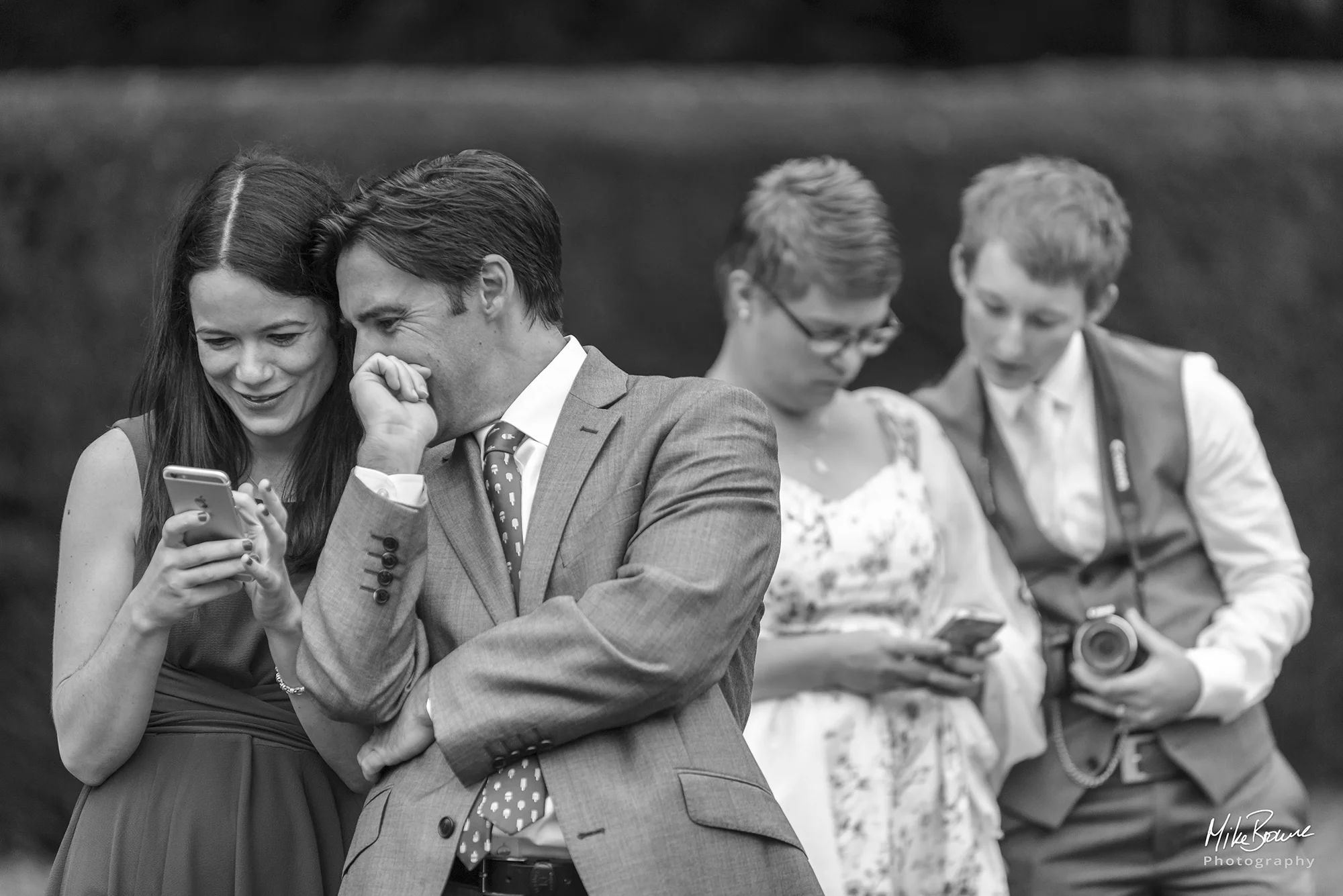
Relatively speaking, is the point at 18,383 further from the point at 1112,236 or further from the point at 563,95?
the point at 1112,236

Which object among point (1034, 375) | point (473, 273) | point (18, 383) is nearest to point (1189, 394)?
point (1034, 375)

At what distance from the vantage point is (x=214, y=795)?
2.82 meters

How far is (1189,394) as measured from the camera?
373 cm

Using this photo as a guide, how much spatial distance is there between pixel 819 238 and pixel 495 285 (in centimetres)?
105

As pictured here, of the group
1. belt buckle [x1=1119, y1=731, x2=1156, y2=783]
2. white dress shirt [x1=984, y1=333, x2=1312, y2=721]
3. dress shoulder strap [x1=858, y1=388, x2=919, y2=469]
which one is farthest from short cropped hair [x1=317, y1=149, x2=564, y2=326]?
belt buckle [x1=1119, y1=731, x2=1156, y2=783]

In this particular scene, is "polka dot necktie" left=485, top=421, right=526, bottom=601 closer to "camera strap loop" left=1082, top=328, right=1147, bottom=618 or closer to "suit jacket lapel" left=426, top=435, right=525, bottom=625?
"suit jacket lapel" left=426, top=435, right=525, bottom=625

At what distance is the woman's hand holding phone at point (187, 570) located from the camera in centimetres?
247

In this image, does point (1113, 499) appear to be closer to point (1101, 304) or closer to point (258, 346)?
point (1101, 304)

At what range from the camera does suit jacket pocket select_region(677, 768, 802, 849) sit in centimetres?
244

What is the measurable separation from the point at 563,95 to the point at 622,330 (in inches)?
36.4

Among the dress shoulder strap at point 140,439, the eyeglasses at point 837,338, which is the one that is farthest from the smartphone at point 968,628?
the dress shoulder strap at point 140,439

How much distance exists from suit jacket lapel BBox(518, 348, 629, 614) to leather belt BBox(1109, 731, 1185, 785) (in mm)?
1646

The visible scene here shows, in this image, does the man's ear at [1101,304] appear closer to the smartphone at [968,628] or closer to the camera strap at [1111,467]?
the camera strap at [1111,467]
